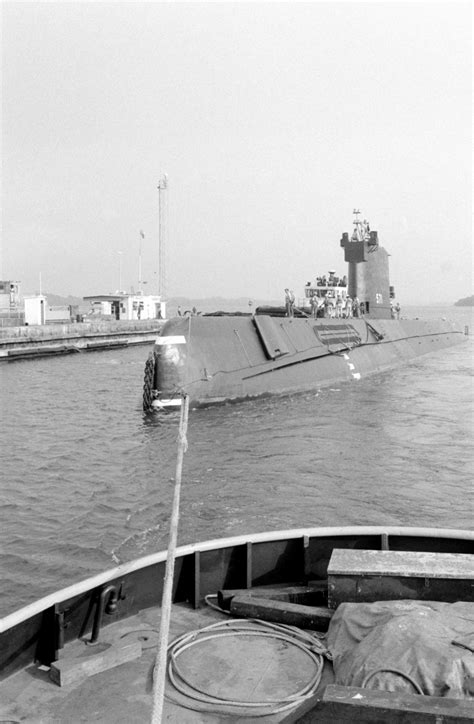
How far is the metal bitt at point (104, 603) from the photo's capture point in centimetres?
583

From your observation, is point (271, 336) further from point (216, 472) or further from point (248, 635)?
point (248, 635)

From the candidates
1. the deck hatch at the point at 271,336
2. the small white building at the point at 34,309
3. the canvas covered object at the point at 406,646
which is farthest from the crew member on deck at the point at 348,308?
the canvas covered object at the point at 406,646

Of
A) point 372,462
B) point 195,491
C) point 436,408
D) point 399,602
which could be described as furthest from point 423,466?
point 399,602

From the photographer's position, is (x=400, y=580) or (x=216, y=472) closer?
(x=400, y=580)

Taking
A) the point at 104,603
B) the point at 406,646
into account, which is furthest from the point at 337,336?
the point at 406,646

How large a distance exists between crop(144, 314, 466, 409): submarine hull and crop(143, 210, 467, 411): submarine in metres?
0.04

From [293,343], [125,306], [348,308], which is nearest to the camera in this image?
[293,343]

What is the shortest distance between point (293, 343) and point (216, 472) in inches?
483

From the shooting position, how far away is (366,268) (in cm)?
4081

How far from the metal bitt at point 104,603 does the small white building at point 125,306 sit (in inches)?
2691

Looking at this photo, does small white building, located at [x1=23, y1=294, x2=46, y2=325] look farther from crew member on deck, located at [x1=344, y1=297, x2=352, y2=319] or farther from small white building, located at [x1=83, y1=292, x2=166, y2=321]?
crew member on deck, located at [x1=344, y1=297, x2=352, y2=319]

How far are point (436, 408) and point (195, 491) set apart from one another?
47.9 feet

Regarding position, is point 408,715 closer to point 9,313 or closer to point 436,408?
point 436,408

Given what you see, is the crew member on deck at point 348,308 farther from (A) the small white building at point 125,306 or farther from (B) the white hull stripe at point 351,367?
(A) the small white building at point 125,306
